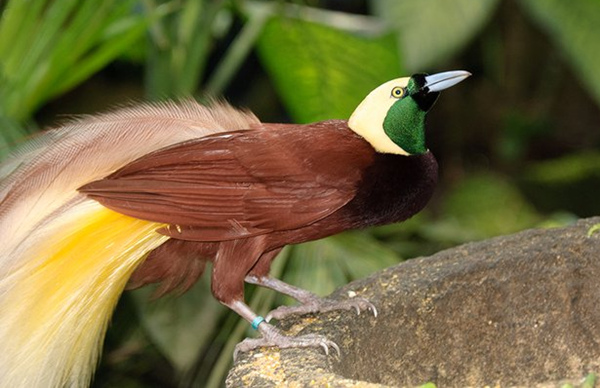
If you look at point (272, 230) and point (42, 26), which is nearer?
point (272, 230)

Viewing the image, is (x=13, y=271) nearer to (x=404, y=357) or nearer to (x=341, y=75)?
(x=404, y=357)

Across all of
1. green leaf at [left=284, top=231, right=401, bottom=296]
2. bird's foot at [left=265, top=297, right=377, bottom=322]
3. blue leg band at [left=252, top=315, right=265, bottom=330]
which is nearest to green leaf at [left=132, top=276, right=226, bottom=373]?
green leaf at [left=284, top=231, right=401, bottom=296]

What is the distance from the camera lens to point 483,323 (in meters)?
2.01

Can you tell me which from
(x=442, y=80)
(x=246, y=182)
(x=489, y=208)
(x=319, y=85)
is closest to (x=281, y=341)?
(x=246, y=182)

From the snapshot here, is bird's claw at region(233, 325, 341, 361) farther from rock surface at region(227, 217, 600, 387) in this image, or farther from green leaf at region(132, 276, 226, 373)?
green leaf at region(132, 276, 226, 373)

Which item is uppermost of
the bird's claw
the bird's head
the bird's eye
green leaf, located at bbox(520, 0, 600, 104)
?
the bird's eye

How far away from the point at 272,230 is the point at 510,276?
45 cm

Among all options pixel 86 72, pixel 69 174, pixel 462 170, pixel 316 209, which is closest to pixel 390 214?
pixel 316 209

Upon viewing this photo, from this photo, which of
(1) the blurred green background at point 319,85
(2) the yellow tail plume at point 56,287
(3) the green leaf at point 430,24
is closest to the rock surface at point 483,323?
(2) the yellow tail plume at point 56,287

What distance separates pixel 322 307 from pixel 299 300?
91 mm

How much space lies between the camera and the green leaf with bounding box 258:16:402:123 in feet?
10.8

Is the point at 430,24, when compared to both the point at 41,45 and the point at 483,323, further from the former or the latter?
the point at 483,323

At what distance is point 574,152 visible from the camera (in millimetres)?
6113

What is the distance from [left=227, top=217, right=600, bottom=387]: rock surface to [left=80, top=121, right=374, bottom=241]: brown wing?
221mm
